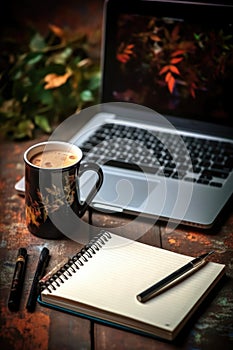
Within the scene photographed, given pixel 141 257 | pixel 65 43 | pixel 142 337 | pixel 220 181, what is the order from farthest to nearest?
pixel 65 43
pixel 220 181
pixel 141 257
pixel 142 337

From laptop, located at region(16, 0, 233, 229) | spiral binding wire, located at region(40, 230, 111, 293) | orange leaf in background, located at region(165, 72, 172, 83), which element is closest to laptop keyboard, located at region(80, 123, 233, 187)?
laptop, located at region(16, 0, 233, 229)

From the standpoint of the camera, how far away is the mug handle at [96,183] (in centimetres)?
107

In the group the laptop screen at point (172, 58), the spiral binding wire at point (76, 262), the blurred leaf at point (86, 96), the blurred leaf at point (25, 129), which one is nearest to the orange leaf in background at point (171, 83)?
the laptop screen at point (172, 58)

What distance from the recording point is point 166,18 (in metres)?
1.30

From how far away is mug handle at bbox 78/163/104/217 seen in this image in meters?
1.07

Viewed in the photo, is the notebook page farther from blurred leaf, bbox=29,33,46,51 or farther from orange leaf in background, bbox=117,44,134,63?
blurred leaf, bbox=29,33,46,51

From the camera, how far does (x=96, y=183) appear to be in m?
1.08

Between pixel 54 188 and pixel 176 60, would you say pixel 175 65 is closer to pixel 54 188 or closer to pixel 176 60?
pixel 176 60

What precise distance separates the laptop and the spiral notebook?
0.15 metres

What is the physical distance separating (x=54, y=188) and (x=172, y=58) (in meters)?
0.45

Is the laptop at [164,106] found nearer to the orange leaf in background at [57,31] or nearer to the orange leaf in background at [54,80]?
the orange leaf in background at [54,80]

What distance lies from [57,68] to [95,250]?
0.53 metres

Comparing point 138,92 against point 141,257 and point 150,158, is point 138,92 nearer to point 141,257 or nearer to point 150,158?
point 150,158

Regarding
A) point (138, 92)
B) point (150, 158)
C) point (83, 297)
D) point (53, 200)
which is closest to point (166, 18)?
point (138, 92)
